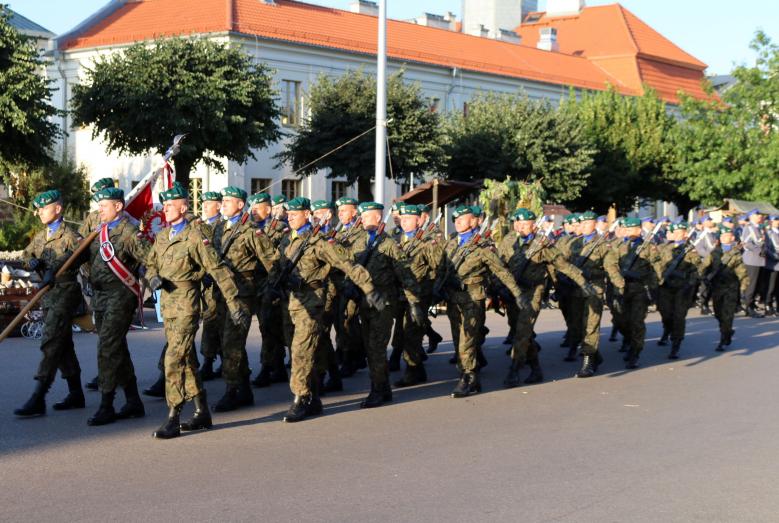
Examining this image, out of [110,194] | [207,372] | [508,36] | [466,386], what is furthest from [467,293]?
[508,36]

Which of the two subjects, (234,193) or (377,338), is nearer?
(234,193)

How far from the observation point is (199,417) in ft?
27.6

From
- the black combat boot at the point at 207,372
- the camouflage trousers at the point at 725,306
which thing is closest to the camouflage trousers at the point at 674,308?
the camouflage trousers at the point at 725,306

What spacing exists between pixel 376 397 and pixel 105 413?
7.88 ft

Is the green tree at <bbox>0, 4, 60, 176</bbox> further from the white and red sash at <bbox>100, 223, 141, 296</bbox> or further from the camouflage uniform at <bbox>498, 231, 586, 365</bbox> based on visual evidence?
the white and red sash at <bbox>100, 223, 141, 296</bbox>

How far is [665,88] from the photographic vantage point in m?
58.1

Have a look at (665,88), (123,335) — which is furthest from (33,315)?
(665,88)

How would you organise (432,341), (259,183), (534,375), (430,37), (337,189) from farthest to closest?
1. (430,37)
2. (337,189)
3. (259,183)
4. (432,341)
5. (534,375)

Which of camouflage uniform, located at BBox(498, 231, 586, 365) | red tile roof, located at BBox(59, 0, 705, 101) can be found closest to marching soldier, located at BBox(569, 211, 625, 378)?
camouflage uniform, located at BBox(498, 231, 586, 365)

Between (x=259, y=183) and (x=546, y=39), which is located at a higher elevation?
(x=546, y=39)

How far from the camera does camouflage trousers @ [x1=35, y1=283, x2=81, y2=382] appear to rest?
9023 mm

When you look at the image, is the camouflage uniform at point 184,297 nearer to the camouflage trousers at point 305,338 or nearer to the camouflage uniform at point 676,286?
the camouflage trousers at point 305,338

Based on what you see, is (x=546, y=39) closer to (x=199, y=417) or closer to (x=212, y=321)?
(x=212, y=321)

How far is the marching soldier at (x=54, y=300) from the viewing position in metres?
8.99
